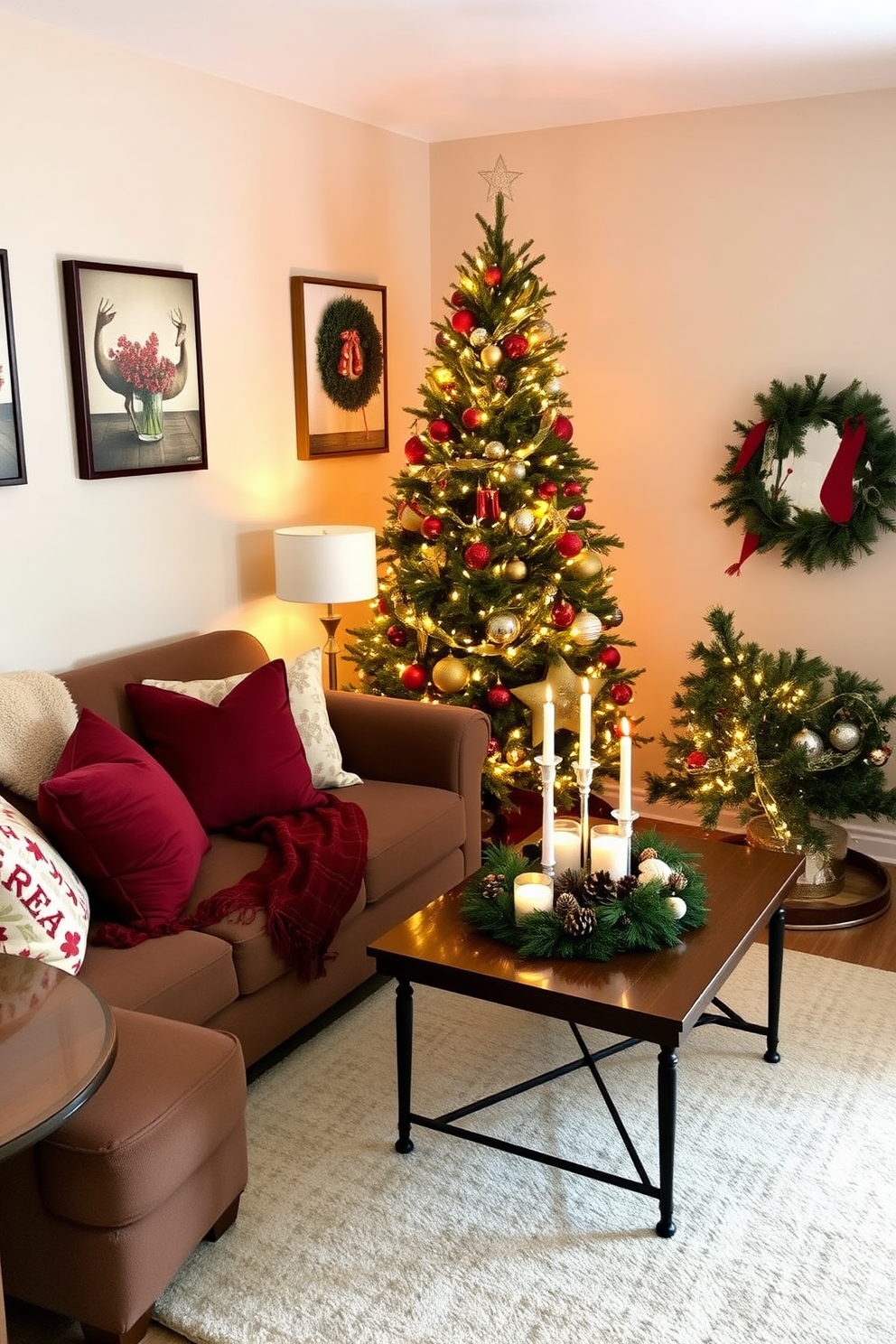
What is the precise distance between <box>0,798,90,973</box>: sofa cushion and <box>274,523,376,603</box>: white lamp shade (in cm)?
155

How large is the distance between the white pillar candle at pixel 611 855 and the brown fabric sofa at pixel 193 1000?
767 millimetres

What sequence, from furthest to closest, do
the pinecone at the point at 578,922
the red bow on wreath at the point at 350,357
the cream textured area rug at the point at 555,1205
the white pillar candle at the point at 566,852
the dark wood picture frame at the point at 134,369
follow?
1. the red bow on wreath at the point at 350,357
2. the dark wood picture frame at the point at 134,369
3. the white pillar candle at the point at 566,852
4. the pinecone at the point at 578,922
5. the cream textured area rug at the point at 555,1205

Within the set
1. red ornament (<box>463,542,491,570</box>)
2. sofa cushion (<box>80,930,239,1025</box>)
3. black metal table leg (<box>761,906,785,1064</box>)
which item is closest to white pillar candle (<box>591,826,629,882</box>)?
black metal table leg (<box>761,906,785,1064</box>)

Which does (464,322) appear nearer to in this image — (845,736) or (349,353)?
(349,353)

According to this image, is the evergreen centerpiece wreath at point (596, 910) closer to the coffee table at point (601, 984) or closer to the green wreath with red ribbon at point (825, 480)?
the coffee table at point (601, 984)

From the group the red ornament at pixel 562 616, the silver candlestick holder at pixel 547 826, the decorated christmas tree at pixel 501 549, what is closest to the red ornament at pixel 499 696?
the decorated christmas tree at pixel 501 549

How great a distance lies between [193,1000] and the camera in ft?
8.38

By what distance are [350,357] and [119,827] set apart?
242 cm

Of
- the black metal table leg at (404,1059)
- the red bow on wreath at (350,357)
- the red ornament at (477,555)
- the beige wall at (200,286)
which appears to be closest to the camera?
the black metal table leg at (404,1059)

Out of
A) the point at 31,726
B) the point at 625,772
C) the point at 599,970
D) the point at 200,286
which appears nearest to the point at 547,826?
the point at 625,772

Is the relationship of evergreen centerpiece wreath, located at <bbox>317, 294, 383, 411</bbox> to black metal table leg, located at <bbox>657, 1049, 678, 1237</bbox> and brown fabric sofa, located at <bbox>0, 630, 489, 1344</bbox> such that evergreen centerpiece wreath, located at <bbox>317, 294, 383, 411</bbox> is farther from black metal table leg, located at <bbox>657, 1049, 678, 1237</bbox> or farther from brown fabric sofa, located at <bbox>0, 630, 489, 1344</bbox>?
black metal table leg, located at <bbox>657, 1049, 678, 1237</bbox>

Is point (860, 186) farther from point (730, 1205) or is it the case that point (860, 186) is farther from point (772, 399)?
point (730, 1205)

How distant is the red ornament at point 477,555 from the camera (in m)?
3.91

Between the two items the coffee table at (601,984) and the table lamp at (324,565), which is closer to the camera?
the coffee table at (601,984)
